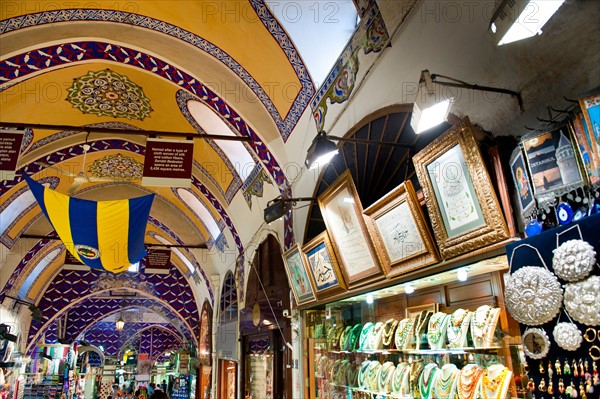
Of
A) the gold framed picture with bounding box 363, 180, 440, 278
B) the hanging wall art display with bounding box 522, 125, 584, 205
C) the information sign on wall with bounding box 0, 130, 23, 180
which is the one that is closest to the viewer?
the hanging wall art display with bounding box 522, 125, 584, 205

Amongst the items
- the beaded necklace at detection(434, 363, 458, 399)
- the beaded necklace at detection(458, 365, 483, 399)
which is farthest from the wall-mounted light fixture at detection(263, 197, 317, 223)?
the beaded necklace at detection(458, 365, 483, 399)

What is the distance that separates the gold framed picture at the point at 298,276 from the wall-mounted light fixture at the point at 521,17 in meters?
3.88

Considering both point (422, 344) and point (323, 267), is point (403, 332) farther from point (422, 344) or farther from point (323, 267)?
point (323, 267)

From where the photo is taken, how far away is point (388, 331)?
4.30m

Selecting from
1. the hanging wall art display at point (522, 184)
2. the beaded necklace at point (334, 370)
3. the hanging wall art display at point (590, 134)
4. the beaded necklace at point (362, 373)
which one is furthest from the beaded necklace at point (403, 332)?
the hanging wall art display at point (590, 134)

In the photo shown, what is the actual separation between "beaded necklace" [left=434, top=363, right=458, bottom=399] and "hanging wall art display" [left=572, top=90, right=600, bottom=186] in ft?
6.29

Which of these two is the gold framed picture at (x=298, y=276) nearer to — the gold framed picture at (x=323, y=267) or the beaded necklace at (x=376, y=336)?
the gold framed picture at (x=323, y=267)

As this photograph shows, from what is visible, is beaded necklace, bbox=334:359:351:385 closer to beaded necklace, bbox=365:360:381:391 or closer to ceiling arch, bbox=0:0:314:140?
beaded necklace, bbox=365:360:381:391

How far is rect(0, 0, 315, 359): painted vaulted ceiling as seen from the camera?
6109 millimetres

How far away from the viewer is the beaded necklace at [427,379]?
3.59 m

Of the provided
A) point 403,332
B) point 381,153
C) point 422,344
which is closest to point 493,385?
point 422,344

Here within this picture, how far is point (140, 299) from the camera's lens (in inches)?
762

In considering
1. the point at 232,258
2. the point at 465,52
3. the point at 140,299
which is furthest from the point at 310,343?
the point at 140,299

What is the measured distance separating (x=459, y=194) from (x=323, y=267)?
2.50 metres
